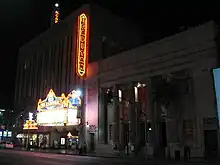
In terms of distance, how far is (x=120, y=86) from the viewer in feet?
154

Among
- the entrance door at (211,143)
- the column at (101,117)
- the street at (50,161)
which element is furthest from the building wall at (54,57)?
the entrance door at (211,143)

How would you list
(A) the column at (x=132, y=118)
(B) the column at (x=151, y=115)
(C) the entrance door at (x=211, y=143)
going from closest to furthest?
(C) the entrance door at (x=211, y=143)
(B) the column at (x=151, y=115)
(A) the column at (x=132, y=118)

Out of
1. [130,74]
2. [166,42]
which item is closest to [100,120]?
[130,74]

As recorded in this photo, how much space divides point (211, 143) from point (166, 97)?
26.0 feet

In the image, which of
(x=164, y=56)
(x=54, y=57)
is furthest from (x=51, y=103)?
(x=164, y=56)

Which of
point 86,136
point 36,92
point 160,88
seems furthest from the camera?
point 36,92

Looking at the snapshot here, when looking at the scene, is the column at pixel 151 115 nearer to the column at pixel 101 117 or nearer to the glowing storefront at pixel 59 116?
the column at pixel 101 117

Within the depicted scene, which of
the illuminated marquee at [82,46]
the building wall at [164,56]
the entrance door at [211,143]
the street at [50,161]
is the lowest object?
the street at [50,161]

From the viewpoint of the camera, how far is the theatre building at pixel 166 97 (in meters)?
34.4

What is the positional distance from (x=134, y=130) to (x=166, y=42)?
13.6 meters

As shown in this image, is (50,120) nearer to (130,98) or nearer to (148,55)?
(130,98)

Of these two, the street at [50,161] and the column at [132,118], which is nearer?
the street at [50,161]

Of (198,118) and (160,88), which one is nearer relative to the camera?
(198,118)

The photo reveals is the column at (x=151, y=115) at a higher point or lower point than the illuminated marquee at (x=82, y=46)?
lower
